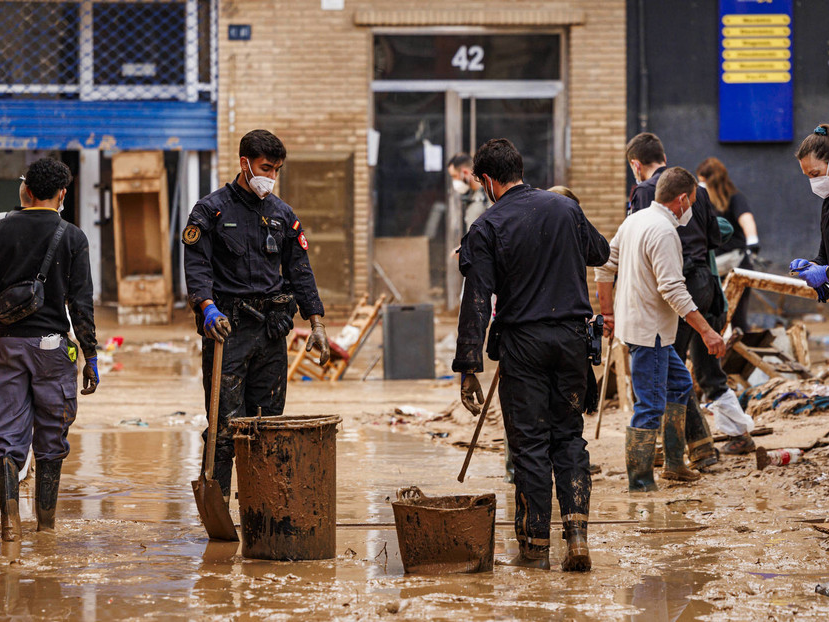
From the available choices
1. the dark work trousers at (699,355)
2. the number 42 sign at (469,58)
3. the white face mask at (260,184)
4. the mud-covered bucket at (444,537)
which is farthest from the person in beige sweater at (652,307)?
the number 42 sign at (469,58)

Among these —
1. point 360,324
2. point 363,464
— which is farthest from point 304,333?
point 363,464

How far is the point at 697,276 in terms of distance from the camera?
287 inches

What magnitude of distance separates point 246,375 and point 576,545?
191 cm

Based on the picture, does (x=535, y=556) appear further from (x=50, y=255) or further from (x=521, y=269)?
(x=50, y=255)

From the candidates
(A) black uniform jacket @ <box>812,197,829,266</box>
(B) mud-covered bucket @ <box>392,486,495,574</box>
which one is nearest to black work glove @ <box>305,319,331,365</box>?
(B) mud-covered bucket @ <box>392,486,495,574</box>

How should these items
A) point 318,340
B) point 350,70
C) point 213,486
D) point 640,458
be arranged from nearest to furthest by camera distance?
1. point 213,486
2. point 318,340
3. point 640,458
4. point 350,70

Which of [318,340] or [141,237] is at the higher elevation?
[141,237]

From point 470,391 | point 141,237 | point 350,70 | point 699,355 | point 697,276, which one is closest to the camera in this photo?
point 470,391

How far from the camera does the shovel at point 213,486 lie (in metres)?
5.50

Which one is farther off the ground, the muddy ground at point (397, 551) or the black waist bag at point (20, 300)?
the black waist bag at point (20, 300)

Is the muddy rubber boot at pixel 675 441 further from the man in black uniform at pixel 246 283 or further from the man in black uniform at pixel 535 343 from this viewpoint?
the man in black uniform at pixel 246 283

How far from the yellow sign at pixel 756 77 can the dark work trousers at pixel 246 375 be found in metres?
11.6

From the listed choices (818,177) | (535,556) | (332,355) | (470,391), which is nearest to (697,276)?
(818,177)

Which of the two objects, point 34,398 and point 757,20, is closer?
point 34,398
